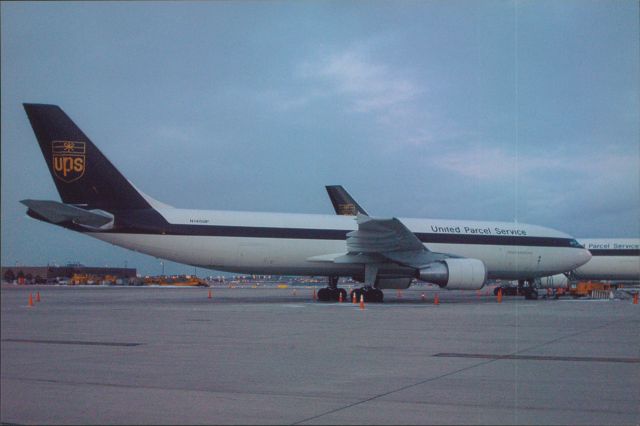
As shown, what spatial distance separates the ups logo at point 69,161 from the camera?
16.3 metres

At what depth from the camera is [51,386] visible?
22.1 ft

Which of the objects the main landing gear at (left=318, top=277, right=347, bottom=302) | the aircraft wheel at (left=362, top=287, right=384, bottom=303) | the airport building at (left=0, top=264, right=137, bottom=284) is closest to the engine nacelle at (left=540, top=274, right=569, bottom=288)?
the main landing gear at (left=318, top=277, right=347, bottom=302)

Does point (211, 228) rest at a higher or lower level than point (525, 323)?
higher

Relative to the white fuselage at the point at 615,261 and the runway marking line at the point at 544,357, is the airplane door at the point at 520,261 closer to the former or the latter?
the white fuselage at the point at 615,261

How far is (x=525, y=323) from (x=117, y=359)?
1111 cm

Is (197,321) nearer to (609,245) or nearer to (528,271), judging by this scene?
(528,271)

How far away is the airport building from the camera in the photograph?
12.7 ft

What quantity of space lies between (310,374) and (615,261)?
153ft

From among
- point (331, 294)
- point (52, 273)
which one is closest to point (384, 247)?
point (331, 294)

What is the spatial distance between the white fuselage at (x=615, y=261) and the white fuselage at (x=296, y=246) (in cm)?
1726

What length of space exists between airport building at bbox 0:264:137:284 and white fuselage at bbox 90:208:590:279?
680 inches

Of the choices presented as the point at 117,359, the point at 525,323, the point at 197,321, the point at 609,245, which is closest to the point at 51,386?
the point at 117,359

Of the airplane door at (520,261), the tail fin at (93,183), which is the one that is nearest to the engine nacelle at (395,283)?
the airplane door at (520,261)

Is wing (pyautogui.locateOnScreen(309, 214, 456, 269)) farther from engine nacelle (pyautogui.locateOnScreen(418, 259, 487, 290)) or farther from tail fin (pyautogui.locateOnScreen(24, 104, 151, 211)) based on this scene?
tail fin (pyautogui.locateOnScreen(24, 104, 151, 211))
